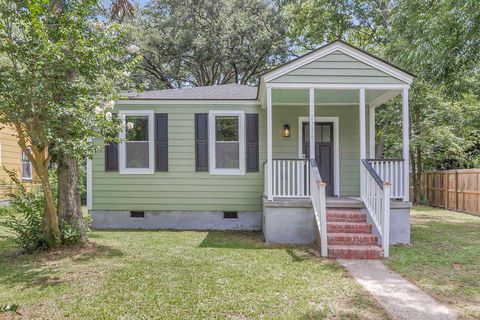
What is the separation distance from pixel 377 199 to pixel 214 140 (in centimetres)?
403

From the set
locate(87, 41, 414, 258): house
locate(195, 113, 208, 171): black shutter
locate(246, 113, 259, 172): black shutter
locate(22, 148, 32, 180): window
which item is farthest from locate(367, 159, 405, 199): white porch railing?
locate(22, 148, 32, 180): window

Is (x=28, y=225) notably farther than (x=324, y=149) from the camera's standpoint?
No

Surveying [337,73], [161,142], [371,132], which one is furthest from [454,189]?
[161,142]

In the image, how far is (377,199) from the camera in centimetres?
595

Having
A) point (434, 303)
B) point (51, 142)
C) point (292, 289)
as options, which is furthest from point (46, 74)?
point (434, 303)

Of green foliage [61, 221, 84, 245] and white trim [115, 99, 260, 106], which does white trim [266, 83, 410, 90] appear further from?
green foliage [61, 221, 84, 245]

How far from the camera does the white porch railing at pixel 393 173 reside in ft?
21.8

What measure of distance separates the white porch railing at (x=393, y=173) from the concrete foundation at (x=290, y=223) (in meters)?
1.61

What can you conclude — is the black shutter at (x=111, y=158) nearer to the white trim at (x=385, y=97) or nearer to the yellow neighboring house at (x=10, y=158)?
the yellow neighboring house at (x=10, y=158)

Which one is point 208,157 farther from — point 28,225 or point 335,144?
point 28,225

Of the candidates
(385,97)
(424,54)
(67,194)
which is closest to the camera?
(67,194)

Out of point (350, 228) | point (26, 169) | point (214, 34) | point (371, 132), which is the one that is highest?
point (214, 34)

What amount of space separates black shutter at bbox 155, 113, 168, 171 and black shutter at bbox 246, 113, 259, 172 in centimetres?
202

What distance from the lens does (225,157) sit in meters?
8.41
